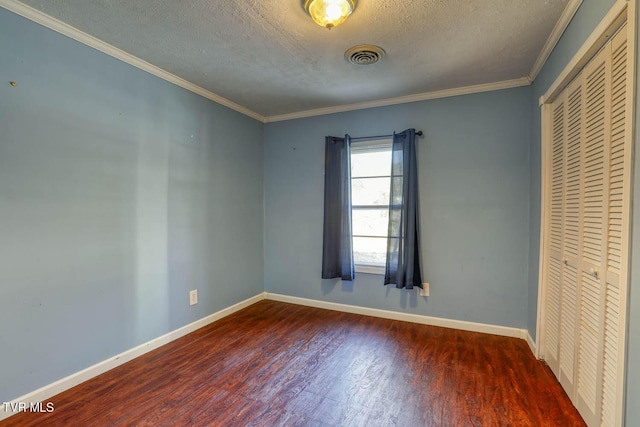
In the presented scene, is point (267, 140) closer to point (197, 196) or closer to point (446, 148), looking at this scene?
point (197, 196)

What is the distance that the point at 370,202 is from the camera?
3305 millimetres

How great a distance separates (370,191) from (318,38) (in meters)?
1.70

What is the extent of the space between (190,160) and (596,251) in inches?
119

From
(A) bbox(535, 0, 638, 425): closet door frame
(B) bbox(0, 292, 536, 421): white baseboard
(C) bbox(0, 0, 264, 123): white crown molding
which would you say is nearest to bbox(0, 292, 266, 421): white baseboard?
(B) bbox(0, 292, 536, 421): white baseboard

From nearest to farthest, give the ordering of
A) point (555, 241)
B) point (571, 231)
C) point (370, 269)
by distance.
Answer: point (571, 231)
point (555, 241)
point (370, 269)

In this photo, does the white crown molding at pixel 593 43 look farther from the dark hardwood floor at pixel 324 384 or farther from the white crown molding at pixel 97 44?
the white crown molding at pixel 97 44

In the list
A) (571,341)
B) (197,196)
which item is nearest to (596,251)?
(571,341)

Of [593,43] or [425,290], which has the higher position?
[593,43]

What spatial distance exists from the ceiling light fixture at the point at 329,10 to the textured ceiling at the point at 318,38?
8cm

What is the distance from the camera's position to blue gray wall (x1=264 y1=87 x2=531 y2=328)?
2.70 meters

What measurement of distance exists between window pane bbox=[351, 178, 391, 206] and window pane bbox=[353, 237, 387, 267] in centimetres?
42

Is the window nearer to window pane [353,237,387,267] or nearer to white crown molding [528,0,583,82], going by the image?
window pane [353,237,387,267]

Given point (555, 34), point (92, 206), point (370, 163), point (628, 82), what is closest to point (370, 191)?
point (370, 163)

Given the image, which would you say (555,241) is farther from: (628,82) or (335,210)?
(335,210)
